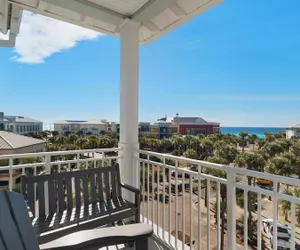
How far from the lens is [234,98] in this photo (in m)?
57.7

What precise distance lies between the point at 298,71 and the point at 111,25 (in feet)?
181

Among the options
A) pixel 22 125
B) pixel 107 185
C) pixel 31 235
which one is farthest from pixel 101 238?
pixel 22 125

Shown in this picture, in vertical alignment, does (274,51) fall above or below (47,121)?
above

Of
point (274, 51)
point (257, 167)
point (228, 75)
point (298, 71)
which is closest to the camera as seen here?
point (257, 167)

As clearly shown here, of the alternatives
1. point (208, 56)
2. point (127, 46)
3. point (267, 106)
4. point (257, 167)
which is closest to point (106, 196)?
point (127, 46)

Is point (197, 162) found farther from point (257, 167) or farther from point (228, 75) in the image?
point (228, 75)

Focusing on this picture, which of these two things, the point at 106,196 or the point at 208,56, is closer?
the point at 106,196

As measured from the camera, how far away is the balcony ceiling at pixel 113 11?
9.14 ft

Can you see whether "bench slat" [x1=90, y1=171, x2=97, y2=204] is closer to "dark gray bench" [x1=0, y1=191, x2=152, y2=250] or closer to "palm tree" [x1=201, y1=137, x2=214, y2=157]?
"dark gray bench" [x1=0, y1=191, x2=152, y2=250]

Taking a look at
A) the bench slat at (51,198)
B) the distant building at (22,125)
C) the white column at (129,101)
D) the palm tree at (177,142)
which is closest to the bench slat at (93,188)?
the bench slat at (51,198)

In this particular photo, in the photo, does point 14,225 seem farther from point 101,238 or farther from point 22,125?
point 22,125

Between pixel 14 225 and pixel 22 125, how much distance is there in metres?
33.9

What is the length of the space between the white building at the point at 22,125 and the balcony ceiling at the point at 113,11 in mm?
23655

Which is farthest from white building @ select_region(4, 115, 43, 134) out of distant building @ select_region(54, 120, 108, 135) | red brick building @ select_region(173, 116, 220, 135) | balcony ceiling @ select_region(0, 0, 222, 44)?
red brick building @ select_region(173, 116, 220, 135)
